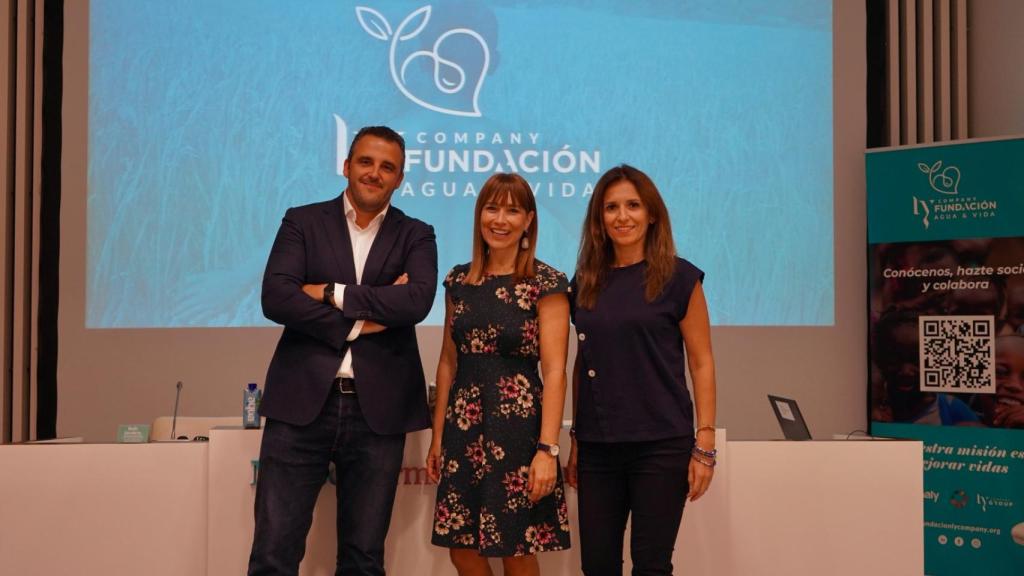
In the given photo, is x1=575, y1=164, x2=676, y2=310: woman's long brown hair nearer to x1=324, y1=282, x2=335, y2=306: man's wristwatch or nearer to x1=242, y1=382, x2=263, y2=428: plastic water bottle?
x1=324, y1=282, x2=335, y2=306: man's wristwatch

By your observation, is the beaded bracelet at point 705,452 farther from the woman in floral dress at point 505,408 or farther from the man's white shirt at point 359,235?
the man's white shirt at point 359,235

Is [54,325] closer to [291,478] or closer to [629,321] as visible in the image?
[291,478]

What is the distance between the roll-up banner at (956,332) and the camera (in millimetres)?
4473

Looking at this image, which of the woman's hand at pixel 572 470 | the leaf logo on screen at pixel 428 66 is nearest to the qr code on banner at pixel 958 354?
the leaf logo on screen at pixel 428 66

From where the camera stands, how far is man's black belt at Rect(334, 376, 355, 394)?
8.19 ft

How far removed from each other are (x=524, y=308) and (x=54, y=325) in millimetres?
3474

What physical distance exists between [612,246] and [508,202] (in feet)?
1.10

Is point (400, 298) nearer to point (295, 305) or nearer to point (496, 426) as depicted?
point (295, 305)

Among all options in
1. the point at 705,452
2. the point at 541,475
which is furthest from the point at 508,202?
the point at 705,452

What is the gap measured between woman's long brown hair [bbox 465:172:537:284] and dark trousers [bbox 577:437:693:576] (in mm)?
558

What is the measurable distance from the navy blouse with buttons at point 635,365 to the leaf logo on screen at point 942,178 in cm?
291

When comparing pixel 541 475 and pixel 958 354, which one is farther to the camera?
pixel 958 354

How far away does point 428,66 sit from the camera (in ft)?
15.5

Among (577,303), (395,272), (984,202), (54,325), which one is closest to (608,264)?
(577,303)
